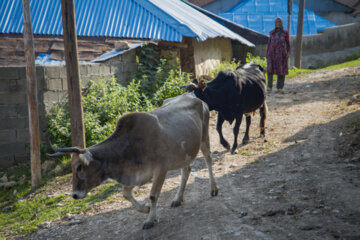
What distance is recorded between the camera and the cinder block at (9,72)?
8336 millimetres

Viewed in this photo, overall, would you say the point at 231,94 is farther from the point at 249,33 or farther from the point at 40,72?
the point at 249,33

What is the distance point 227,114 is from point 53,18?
8557mm

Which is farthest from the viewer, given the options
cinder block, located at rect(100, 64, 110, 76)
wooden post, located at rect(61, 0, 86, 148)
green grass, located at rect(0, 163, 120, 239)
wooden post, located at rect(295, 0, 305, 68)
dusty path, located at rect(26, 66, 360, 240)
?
wooden post, located at rect(295, 0, 305, 68)

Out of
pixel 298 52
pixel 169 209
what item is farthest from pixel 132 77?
pixel 298 52

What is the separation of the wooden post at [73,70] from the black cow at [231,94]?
2.19 meters

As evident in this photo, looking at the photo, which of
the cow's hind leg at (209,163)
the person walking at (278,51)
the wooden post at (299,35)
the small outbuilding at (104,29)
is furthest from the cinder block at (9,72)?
the wooden post at (299,35)

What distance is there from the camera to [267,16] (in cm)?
2341

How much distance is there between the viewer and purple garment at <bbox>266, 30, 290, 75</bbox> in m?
12.0

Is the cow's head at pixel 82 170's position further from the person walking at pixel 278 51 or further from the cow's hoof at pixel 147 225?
the person walking at pixel 278 51

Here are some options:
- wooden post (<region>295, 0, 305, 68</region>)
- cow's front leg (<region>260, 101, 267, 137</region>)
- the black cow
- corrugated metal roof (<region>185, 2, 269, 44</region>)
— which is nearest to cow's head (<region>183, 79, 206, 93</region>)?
the black cow

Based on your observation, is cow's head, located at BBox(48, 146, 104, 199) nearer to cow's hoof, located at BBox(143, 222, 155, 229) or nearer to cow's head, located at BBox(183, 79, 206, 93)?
cow's hoof, located at BBox(143, 222, 155, 229)

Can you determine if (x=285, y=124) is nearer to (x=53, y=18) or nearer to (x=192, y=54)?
(x=192, y=54)

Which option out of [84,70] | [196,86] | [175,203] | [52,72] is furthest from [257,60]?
[175,203]

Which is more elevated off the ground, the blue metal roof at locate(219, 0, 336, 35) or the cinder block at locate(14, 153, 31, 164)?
the blue metal roof at locate(219, 0, 336, 35)
